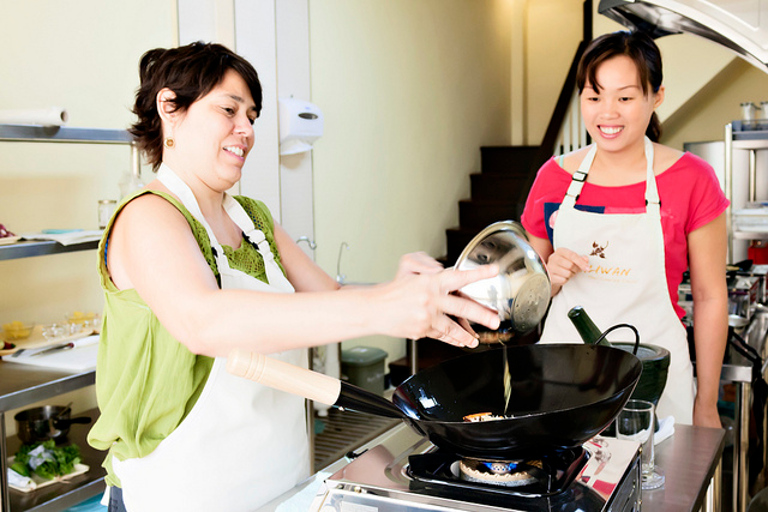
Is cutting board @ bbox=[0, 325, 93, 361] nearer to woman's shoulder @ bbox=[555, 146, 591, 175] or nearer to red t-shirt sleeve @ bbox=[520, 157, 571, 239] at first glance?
red t-shirt sleeve @ bbox=[520, 157, 571, 239]

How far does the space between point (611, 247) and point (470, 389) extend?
0.88 meters

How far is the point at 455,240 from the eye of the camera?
18.0ft

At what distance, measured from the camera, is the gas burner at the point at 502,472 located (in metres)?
0.96

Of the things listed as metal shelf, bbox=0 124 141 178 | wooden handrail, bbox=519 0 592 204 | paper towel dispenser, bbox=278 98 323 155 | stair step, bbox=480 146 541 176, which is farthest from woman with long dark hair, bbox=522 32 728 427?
stair step, bbox=480 146 541 176

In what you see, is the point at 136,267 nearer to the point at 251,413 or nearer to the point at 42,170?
the point at 251,413

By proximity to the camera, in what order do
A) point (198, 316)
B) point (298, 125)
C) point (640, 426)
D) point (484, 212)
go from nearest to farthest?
point (198, 316) < point (640, 426) < point (298, 125) < point (484, 212)

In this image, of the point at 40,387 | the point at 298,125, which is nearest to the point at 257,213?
the point at 40,387

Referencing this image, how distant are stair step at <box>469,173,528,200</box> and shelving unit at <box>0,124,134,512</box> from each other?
387 centimetres

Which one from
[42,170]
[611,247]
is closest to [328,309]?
[611,247]

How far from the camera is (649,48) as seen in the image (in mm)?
1839

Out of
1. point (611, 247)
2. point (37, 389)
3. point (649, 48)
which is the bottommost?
point (37, 389)

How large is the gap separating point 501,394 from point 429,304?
377 millimetres

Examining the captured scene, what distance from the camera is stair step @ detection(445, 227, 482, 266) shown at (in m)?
5.37

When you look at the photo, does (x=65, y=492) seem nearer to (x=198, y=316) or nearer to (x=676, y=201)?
(x=198, y=316)
